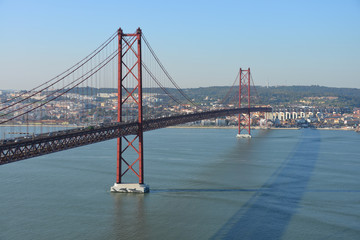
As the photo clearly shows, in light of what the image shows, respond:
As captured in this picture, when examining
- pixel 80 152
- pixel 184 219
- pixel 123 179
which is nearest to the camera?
pixel 184 219

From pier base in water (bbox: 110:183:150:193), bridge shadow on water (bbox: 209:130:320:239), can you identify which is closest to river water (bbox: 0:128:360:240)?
bridge shadow on water (bbox: 209:130:320:239)

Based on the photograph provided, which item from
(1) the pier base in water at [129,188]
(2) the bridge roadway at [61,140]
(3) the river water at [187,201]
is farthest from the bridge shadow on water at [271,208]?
(2) the bridge roadway at [61,140]

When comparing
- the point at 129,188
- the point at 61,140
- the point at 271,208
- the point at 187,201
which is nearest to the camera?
the point at 61,140

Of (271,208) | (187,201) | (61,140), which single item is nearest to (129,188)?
(187,201)

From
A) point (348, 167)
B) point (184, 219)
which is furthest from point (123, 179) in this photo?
point (348, 167)

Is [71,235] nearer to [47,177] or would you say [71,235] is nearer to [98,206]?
[98,206]

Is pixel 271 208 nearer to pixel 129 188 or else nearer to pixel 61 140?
pixel 129 188

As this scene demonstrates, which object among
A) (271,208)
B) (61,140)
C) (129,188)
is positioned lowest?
(271,208)
